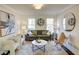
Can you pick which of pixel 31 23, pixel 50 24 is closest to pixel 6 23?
pixel 31 23

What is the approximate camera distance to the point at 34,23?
4.93 meters

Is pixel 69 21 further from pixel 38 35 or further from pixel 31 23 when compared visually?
pixel 31 23

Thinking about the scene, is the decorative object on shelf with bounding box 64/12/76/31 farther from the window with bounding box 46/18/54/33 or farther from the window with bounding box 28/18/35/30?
the window with bounding box 28/18/35/30

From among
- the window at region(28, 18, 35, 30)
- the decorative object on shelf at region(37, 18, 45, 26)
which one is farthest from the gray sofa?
the decorative object on shelf at region(37, 18, 45, 26)

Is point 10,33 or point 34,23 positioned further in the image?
point 34,23

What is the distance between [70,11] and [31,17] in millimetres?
1870

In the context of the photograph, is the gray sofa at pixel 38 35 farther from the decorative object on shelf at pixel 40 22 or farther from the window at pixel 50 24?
the decorative object on shelf at pixel 40 22

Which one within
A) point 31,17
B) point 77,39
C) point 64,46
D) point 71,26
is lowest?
point 64,46

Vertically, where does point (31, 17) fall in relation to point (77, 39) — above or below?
above

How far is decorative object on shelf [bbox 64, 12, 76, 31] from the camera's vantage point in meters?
3.84

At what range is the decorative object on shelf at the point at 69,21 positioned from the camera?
→ 3.84 metres

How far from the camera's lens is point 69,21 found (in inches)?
165
